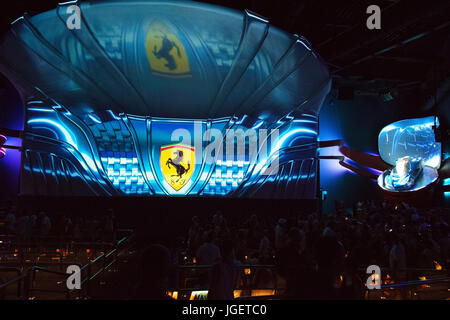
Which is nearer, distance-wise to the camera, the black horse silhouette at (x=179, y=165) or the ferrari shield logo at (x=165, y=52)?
the ferrari shield logo at (x=165, y=52)

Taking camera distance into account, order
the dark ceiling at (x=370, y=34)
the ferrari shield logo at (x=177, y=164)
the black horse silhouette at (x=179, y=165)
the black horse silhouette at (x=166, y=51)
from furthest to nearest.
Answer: the black horse silhouette at (x=179, y=165) → the ferrari shield logo at (x=177, y=164) → the black horse silhouette at (x=166, y=51) → the dark ceiling at (x=370, y=34)

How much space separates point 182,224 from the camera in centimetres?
1416

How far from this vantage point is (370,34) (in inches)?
509

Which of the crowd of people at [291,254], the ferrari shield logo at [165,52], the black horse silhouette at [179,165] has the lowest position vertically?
the crowd of people at [291,254]

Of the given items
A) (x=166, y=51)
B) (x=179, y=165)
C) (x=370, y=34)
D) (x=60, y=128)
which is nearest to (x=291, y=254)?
(x=370, y=34)

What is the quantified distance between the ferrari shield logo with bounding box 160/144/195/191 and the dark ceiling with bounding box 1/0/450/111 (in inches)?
245

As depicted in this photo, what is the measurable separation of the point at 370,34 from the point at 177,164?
8525 mm

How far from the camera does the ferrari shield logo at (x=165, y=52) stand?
14570 millimetres

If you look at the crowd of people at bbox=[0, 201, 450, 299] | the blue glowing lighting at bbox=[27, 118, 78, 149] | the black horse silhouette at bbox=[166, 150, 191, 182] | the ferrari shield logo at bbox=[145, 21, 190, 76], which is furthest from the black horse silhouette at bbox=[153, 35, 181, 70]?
the crowd of people at bbox=[0, 201, 450, 299]

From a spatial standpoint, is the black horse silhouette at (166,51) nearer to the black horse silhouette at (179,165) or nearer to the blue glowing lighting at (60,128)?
the black horse silhouette at (179,165)

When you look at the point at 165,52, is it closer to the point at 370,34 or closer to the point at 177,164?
the point at 177,164

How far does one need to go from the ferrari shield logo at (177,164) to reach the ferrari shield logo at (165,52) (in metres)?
3.06

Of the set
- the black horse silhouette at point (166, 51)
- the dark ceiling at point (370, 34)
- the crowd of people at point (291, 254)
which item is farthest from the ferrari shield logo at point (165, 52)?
the crowd of people at point (291, 254)

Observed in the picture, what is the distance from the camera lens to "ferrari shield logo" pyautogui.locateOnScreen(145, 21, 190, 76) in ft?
47.8
